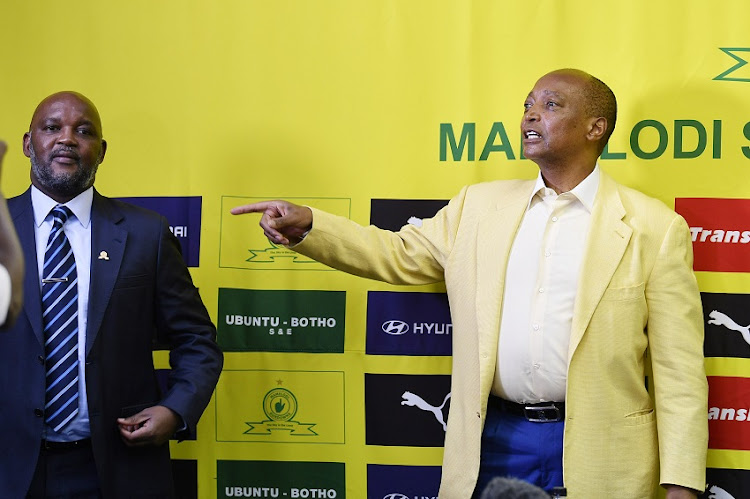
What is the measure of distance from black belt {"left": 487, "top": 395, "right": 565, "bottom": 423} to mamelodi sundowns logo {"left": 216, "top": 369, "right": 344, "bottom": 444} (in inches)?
30.0

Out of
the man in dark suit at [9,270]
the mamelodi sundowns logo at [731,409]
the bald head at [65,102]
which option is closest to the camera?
the man in dark suit at [9,270]

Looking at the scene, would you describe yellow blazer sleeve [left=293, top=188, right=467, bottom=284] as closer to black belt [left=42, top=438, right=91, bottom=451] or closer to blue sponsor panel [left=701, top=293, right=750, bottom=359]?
black belt [left=42, top=438, right=91, bottom=451]

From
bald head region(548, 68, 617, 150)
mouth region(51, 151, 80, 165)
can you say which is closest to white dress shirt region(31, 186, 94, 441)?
mouth region(51, 151, 80, 165)

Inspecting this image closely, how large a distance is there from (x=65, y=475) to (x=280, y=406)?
0.95m

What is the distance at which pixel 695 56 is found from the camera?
3234 mm

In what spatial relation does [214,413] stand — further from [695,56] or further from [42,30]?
[695,56]

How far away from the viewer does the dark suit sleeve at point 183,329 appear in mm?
2805

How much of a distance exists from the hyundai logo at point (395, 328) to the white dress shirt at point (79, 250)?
109 centimetres

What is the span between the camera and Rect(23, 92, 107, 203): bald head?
275 centimetres

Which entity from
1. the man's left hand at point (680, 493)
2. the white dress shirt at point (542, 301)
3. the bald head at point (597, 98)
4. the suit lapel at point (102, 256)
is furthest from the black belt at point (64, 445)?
the bald head at point (597, 98)

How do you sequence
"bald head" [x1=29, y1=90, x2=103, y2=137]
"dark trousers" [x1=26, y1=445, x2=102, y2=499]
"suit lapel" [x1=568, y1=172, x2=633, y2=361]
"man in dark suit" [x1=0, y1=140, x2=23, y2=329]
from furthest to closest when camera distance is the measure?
"bald head" [x1=29, y1=90, x2=103, y2=137] < "suit lapel" [x1=568, y1=172, x2=633, y2=361] < "dark trousers" [x1=26, y1=445, x2=102, y2=499] < "man in dark suit" [x1=0, y1=140, x2=23, y2=329]

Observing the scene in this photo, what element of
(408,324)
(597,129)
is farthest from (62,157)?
(597,129)

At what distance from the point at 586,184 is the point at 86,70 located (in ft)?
6.17

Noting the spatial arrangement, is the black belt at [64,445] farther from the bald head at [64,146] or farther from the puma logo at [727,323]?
the puma logo at [727,323]
